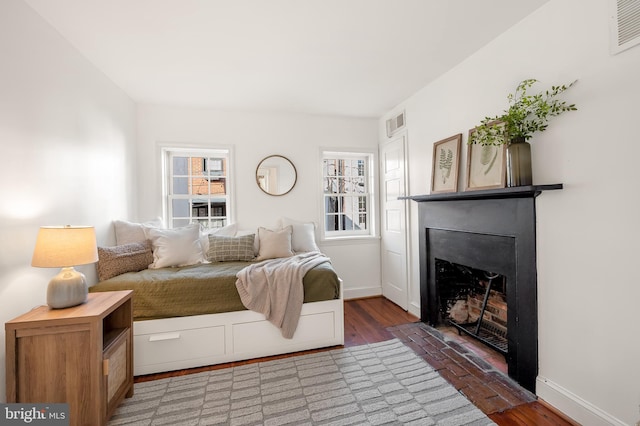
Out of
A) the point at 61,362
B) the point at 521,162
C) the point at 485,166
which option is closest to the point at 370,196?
the point at 485,166

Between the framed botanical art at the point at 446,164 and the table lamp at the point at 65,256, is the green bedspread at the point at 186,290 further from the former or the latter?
the framed botanical art at the point at 446,164

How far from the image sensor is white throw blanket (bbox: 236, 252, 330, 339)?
7.28ft

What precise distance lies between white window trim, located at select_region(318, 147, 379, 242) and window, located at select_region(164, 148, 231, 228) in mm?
1230

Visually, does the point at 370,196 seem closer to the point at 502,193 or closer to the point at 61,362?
the point at 502,193

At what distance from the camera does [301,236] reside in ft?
10.8

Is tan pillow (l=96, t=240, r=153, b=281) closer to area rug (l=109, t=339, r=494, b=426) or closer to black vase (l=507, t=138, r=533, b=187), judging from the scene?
area rug (l=109, t=339, r=494, b=426)

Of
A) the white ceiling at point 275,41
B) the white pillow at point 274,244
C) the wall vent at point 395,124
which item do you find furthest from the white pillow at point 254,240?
the wall vent at point 395,124

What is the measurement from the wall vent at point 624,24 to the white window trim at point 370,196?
2.56m

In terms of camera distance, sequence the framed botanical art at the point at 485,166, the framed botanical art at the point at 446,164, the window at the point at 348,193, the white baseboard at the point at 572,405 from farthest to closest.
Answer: the window at the point at 348,193 → the framed botanical art at the point at 446,164 → the framed botanical art at the point at 485,166 → the white baseboard at the point at 572,405

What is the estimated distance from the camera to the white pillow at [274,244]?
2.94 meters

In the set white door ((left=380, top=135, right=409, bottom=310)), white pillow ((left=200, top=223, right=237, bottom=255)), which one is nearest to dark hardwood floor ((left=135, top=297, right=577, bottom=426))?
white door ((left=380, top=135, right=409, bottom=310))

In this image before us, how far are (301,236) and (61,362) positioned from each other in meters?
2.27

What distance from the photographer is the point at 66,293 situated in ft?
4.98

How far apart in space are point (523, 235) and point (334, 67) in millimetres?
1995
